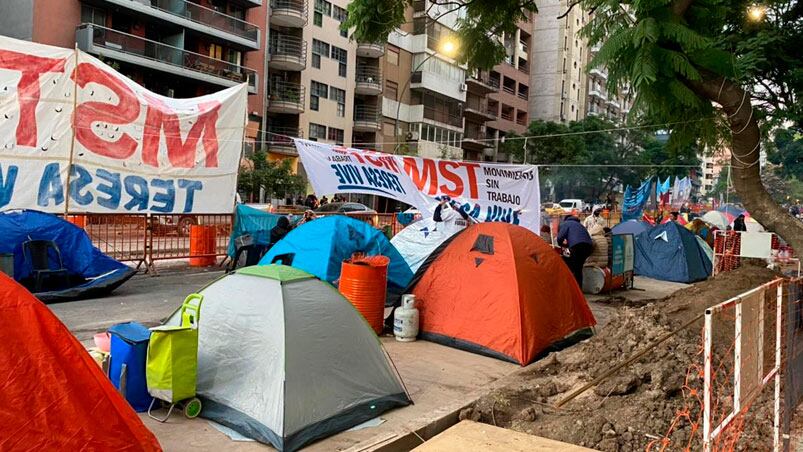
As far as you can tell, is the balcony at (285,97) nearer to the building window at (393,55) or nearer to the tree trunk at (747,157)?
the building window at (393,55)

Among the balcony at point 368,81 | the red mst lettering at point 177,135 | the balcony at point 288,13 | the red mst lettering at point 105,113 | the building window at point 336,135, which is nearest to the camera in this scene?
the red mst lettering at point 105,113

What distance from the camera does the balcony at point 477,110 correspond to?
55.4 meters

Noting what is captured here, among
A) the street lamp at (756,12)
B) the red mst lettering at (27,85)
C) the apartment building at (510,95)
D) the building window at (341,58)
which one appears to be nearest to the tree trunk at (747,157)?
the street lamp at (756,12)

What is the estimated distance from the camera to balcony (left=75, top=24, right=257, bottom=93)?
26922 millimetres

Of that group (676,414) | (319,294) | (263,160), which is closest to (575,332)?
(676,414)

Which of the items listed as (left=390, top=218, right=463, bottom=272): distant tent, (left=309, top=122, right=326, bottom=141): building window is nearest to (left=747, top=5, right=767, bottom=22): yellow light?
(left=390, top=218, right=463, bottom=272): distant tent

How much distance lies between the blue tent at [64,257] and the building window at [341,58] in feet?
107

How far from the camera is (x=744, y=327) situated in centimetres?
394

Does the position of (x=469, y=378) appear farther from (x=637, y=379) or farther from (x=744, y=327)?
(x=744, y=327)

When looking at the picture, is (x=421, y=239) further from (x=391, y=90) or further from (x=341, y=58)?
(x=391, y=90)

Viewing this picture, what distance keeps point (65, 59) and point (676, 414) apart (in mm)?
11234

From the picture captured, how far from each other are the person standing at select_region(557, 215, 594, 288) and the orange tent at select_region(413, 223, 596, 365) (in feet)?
11.6

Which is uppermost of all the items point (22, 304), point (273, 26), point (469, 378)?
point (273, 26)

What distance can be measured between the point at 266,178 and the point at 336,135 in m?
12.4
